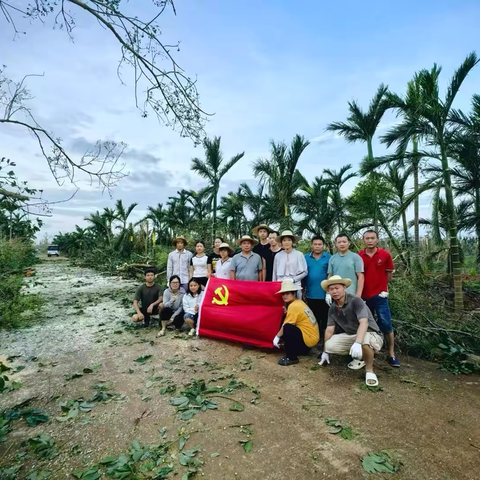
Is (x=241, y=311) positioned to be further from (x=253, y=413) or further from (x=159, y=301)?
(x=253, y=413)

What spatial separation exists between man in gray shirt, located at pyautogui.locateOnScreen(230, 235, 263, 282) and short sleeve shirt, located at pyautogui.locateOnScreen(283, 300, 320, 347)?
3.66 feet

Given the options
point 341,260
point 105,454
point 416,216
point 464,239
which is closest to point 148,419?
point 105,454

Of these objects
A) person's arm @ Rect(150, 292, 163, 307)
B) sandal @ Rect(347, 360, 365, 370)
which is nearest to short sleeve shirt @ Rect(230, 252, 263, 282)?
person's arm @ Rect(150, 292, 163, 307)

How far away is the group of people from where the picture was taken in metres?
4.01

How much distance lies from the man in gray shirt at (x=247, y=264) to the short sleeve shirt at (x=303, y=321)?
43.9 inches

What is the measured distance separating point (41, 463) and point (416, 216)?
14.9m

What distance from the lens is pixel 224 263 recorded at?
594cm

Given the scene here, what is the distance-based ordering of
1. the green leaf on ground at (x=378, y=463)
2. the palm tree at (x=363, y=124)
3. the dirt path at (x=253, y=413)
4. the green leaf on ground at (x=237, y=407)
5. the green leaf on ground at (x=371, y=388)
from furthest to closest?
1. the palm tree at (x=363, y=124)
2. the green leaf on ground at (x=371, y=388)
3. the green leaf on ground at (x=237, y=407)
4. the dirt path at (x=253, y=413)
5. the green leaf on ground at (x=378, y=463)

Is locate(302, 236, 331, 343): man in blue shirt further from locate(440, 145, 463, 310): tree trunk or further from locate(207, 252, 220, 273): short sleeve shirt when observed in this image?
locate(440, 145, 463, 310): tree trunk

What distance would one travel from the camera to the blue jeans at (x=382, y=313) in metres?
4.38

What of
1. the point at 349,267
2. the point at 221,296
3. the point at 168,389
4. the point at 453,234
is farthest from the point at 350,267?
the point at 453,234

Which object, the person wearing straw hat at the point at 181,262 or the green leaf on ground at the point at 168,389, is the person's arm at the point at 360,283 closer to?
the green leaf on ground at the point at 168,389

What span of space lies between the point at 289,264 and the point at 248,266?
0.79 metres

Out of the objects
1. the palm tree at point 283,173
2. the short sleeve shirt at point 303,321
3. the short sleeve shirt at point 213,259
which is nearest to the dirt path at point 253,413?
the short sleeve shirt at point 303,321
